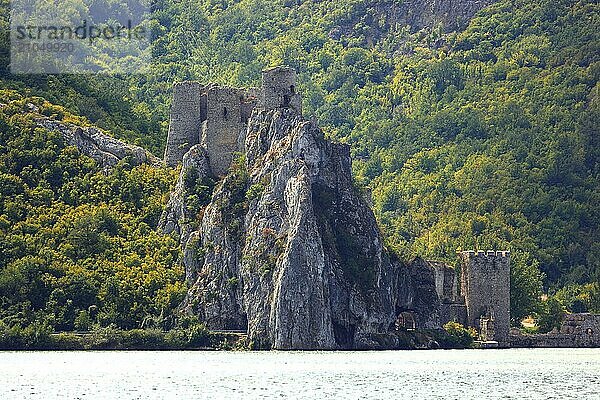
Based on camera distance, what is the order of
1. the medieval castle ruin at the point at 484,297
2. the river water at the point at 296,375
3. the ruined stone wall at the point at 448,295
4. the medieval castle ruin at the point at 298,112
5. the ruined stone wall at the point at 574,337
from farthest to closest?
the ruined stone wall at the point at 574,337 → the ruined stone wall at the point at 448,295 → the medieval castle ruin at the point at 484,297 → the medieval castle ruin at the point at 298,112 → the river water at the point at 296,375

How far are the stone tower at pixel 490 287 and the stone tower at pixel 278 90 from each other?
16.6 m

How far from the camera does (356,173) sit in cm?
19212

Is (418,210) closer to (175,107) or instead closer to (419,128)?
(419,128)

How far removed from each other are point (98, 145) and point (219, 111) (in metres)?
12.7

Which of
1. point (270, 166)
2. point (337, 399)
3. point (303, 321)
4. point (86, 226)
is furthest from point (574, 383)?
point (86, 226)

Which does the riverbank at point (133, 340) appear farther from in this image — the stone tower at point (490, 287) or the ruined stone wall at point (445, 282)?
the stone tower at point (490, 287)

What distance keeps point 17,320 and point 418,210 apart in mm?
74634

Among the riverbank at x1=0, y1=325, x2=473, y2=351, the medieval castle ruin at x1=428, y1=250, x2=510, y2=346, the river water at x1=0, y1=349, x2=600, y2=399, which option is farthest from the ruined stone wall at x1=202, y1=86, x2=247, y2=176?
the river water at x1=0, y1=349, x2=600, y2=399

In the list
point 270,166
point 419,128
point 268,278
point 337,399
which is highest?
point 419,128

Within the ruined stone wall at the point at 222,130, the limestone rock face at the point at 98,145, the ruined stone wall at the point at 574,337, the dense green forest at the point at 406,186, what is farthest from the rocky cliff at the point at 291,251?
the limestone rock face at the point at 98,145

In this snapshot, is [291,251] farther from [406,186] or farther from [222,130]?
[406,186]

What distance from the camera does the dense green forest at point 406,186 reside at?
11438cm

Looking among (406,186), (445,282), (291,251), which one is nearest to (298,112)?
(291,251)

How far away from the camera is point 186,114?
410 ft
